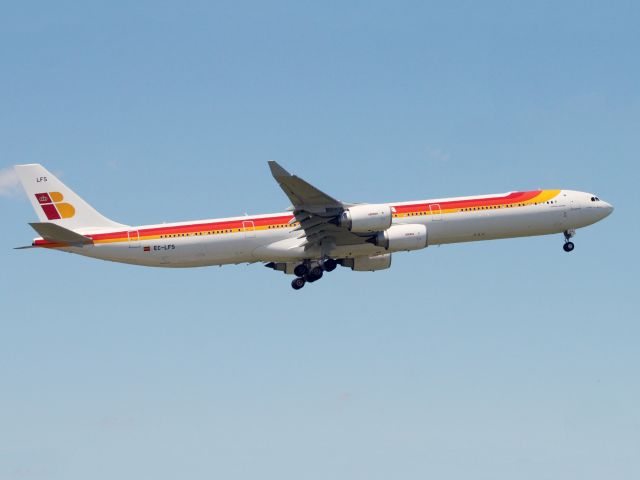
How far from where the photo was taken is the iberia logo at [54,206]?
64.2 metres

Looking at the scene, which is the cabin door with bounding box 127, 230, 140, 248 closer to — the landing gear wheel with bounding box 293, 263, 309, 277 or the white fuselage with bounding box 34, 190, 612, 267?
the white fuselage with bounding box 34, 190, 612, 267

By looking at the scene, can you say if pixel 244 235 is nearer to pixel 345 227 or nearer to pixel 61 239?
pixel 345 227

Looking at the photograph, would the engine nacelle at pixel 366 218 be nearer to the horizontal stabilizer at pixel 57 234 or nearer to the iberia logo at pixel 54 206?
the horizontal stabilizer at pixel 57 234

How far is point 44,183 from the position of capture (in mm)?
65062

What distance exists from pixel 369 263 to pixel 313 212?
7611mm

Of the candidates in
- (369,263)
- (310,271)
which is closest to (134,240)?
(310,271)

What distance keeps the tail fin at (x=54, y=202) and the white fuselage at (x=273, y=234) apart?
155 centimetres

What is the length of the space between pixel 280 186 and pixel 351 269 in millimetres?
10425

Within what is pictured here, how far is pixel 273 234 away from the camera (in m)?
62.5

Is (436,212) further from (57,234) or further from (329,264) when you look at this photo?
(57,234)

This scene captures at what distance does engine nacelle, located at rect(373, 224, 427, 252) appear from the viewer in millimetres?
60875

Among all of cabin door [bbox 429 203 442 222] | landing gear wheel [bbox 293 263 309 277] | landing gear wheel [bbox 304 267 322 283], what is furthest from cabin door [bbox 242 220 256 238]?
cabin door [bbox 429 203 442 222]

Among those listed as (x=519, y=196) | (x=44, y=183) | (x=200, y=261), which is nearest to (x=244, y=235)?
(x=200, y=261)

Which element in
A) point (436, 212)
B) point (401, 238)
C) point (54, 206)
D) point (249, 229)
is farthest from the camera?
point (54, 206)
